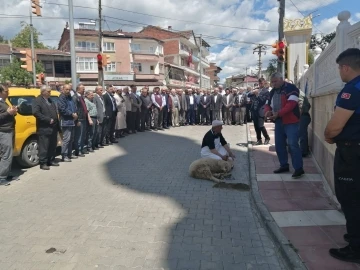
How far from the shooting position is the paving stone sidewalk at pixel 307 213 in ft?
11.4

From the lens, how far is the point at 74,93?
9.22 metres

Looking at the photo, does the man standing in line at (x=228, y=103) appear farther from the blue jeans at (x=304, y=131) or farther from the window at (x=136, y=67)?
the window at (x=136, y=67)

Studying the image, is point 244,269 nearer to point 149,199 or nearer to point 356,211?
point 356,211

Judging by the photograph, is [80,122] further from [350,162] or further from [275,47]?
[275,47]

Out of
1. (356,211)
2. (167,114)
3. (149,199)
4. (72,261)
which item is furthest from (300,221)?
(167,114)

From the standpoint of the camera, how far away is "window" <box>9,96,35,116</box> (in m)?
7.61

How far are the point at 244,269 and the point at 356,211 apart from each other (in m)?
1.23

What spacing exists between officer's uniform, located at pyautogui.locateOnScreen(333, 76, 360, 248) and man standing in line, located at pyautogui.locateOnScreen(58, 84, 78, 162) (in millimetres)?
6584

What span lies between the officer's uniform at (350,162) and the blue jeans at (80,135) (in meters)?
7.13

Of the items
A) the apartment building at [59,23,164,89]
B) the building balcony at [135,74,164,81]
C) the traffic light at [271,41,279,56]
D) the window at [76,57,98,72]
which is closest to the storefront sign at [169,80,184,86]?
the apartment building at [59,23,164,89]

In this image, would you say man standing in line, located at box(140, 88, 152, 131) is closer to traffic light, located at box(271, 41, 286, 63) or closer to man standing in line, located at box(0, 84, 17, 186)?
traffic light, located at box(271, 41, 286, 63)

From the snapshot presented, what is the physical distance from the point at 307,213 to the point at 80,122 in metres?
6.38

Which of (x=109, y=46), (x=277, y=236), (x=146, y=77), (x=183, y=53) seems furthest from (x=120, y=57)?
(x=277, y=236)

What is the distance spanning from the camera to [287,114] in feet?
20.6
